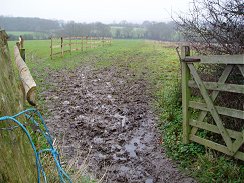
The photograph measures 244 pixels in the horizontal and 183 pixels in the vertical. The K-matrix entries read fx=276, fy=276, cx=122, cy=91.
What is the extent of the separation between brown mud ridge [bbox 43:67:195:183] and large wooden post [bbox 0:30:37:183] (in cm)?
284

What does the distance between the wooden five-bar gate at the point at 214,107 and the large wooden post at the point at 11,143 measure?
3.48m

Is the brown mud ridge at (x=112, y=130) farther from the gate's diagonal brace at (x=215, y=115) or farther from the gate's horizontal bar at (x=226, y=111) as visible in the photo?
the gate's horizontal bar at (x=226, y=111)

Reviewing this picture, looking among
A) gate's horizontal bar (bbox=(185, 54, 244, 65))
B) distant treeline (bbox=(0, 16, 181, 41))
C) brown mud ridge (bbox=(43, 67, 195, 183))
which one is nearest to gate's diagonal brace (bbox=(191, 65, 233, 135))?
gate's horizontal bar (bbox=(185, 54, 244, 65))

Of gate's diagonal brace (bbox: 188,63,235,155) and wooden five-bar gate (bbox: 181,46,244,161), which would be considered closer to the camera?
wooden five-bar gate (bbox: 181,46,244,161)

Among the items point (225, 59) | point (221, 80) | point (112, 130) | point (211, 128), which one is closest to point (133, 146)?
point (112, 130)

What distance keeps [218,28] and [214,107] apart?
191 centimetres

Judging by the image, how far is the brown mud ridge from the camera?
17.4 feet

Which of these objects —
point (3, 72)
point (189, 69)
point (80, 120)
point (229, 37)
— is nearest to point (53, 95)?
point (80, 120)

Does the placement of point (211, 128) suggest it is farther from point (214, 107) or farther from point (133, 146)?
point (133, 146)

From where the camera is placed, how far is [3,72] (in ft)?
8.16

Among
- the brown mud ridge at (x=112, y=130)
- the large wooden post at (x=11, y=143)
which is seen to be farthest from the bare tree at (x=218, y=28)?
the large wooden post at (x=11, y=143)

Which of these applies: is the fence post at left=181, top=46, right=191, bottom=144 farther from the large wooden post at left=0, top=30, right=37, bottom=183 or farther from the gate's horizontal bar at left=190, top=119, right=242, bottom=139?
the large wooden post at left=0, top=30, right=37, bottom=183

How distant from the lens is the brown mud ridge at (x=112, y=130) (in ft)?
17.4

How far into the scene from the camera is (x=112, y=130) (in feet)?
23.6
